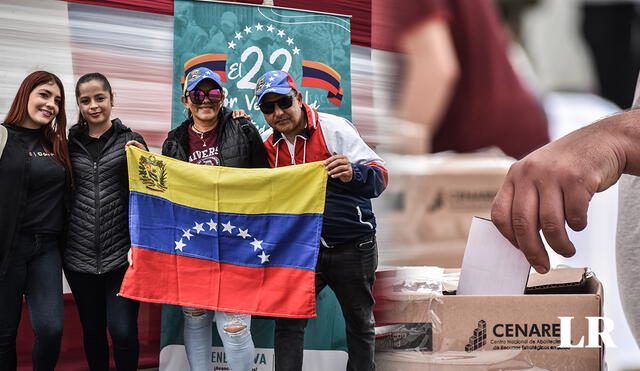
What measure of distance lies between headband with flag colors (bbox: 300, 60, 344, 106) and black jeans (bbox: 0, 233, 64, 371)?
122 centimetres

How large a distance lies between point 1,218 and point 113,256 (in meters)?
0.39

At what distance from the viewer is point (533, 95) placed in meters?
1.09

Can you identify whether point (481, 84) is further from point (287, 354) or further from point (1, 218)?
point (1, 218)

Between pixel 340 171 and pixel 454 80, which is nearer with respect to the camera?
pixel 454 80

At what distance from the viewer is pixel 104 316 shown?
8.02ft

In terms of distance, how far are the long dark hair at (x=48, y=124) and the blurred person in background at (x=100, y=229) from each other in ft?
0.11

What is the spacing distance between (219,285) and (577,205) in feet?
5.89

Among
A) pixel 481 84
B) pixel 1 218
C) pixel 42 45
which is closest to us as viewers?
pixel 481 84

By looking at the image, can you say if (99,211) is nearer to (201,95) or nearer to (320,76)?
(201,95)

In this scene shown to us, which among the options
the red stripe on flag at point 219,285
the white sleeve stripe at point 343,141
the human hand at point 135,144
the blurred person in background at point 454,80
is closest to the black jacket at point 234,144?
the human hand at point 135,144

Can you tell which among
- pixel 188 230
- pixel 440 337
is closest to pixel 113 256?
pixel 188 230

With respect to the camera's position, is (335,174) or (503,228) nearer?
(503,228)

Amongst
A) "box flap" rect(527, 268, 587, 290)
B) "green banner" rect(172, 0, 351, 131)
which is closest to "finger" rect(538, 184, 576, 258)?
"box flap" rect(527, 268, 587, 290)

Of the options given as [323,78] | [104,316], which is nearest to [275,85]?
[323,78]
